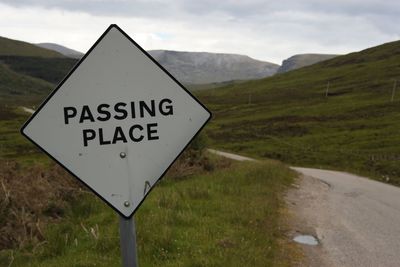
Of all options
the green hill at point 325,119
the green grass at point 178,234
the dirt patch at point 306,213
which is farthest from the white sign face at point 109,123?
the green hill at point 325,119

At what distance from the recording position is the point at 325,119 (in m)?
68.9

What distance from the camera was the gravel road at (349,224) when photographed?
9.01 meters

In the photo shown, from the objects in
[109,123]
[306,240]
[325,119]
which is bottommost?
[325,119]

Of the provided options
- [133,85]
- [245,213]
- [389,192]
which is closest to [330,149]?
[389,192]

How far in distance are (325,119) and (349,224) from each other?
5867 centimetres

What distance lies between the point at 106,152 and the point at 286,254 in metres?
5.87

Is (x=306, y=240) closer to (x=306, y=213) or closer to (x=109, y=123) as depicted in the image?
(x=306, y=213)

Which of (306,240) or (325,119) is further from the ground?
(306,240)

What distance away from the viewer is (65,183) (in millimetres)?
12289

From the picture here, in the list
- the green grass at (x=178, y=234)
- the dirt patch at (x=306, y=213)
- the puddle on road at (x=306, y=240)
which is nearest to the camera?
the green grass at (x=178, y=234)

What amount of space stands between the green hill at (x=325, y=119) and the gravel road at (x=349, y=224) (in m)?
11.2

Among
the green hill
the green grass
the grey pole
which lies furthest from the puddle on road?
the green hill

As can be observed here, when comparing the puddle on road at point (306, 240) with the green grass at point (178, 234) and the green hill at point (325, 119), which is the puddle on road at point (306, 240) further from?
the green hill at point (325, 119)

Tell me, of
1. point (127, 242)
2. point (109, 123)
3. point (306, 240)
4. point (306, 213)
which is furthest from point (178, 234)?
point (306, 213)
